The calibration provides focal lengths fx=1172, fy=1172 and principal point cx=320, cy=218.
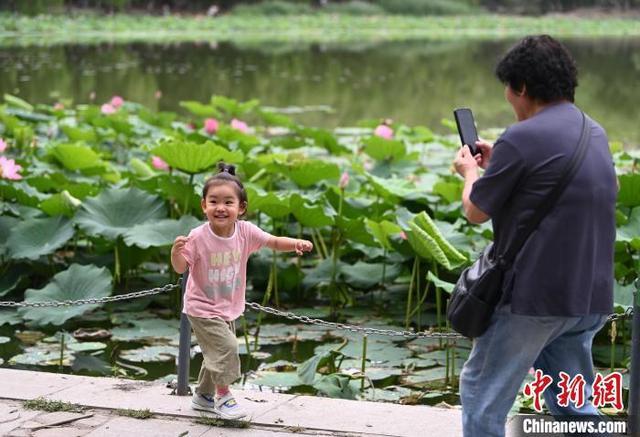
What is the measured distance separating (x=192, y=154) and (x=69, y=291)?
0.96 m

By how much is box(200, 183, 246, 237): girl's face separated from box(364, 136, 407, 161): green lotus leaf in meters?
3.92

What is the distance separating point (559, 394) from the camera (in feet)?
8.79

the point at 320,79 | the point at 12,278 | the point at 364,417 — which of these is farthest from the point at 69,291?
the point at 320,79

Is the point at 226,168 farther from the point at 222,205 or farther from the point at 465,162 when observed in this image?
the point at 465,162

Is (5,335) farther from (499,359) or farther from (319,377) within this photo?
(499,359)

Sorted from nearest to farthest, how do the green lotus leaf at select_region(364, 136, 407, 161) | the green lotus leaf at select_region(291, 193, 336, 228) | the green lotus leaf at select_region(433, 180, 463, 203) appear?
the green lotus leaf at select_region(291, 193, 336, 228) < the green lotus leaf at select_region(433, 180, 463, 203) < the green lotus leaf at select_region(364, 136, 407, 161)

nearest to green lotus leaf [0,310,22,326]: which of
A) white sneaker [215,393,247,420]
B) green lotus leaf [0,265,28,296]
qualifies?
green lotus leaf [0,265,28,296]

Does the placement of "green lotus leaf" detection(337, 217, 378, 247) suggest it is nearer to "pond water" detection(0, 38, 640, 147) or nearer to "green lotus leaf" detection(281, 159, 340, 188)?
"green lotus leaf" detection(281, 159, 340, 188)

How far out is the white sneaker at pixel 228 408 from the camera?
3.24 m

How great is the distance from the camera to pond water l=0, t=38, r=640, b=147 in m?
14.3

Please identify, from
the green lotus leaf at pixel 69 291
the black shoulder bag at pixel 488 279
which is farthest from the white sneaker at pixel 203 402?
the green lotus leaf at pixel 69 291

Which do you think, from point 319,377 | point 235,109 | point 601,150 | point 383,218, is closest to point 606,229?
point 601,150

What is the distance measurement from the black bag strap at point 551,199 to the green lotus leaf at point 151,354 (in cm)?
230

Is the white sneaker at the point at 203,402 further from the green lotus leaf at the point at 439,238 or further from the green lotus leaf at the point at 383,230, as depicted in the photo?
the green lotus leaf at the point at 383,230
